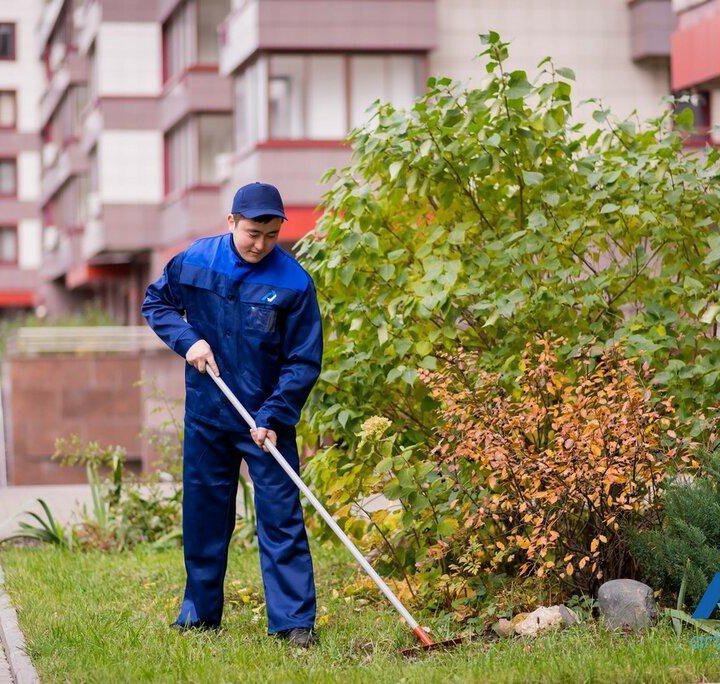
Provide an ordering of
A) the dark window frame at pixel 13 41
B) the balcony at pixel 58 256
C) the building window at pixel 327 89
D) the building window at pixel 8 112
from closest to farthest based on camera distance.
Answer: the building window at pixel 327 89 < the balcony at pixel 58 256 < the dark window frame at pixel 13 41 < the building window at pixel 8 112

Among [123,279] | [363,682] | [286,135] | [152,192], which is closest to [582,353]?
[363,682]

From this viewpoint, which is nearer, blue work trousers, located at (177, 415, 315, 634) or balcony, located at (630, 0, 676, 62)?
blue work trousers, located at (177, 415, 315, 634)

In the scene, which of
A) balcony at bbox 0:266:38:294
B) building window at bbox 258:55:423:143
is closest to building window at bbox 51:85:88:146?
balcony at bbox 0:266:38:294

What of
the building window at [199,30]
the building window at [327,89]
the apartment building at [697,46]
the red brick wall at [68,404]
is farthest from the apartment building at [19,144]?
the apartment building at [697,46]

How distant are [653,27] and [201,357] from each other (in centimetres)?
2111

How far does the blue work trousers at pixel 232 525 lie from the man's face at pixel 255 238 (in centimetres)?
81

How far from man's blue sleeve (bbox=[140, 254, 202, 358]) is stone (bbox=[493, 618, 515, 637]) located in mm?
1874

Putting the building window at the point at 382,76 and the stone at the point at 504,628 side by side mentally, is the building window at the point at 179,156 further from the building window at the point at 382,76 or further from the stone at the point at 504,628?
the stone at the point at 504,628

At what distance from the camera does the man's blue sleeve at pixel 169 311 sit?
7.00 metres

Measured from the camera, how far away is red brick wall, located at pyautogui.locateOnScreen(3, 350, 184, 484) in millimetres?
25797

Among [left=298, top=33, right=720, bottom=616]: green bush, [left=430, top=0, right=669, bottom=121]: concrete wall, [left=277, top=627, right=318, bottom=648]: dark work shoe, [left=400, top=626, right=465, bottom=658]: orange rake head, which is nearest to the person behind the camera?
[left=400, top=626, right=465, bottom=658]: orange rake head

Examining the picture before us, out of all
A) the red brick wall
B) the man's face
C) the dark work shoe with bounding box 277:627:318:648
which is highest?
the man's face

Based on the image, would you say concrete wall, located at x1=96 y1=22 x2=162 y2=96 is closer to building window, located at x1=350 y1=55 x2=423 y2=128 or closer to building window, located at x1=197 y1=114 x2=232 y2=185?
building window, located at x1=197 y1=114 x2=232 y2=185

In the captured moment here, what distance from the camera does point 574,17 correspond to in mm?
26875
